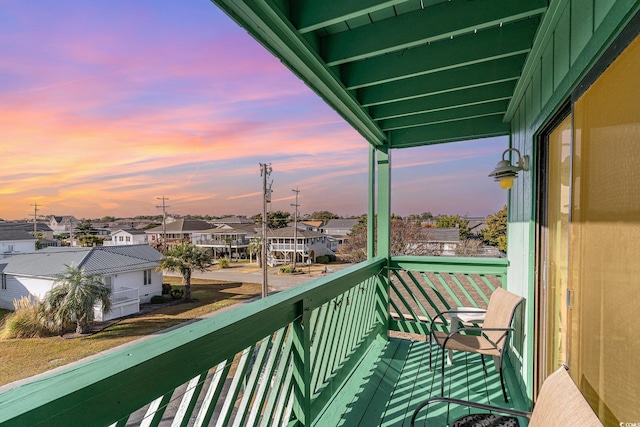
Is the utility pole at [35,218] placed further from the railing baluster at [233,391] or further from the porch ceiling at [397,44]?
the porch ceiling at [397,44]

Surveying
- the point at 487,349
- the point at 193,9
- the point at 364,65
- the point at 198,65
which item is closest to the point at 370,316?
the point at 487,349

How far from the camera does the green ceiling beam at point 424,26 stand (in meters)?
1.69

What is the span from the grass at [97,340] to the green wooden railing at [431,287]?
2480mm

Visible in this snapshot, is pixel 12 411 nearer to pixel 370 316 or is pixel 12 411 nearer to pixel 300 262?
pixel 300 262

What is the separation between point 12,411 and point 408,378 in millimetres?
2818

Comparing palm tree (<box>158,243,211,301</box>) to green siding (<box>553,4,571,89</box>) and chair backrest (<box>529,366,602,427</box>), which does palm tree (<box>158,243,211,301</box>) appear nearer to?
chair backrest (<box>529,366,602,427</box>)

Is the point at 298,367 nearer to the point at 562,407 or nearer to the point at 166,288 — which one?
the point at 166,288

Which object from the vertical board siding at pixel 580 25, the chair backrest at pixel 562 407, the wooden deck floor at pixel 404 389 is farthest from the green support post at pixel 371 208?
the chair backrest at pixel 562 407

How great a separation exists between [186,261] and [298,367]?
89cm

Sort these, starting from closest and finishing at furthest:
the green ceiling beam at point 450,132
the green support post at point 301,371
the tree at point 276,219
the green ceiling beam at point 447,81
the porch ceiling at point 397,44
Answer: the porch ceiling at point 397,44, the green support post at point 301,371, the green ceiling beam at point 447,81, the tree at point 276,219, the green ceiling beam at point 450,132

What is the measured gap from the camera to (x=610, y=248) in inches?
42.8

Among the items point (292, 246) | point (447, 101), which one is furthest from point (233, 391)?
point (447, 101)

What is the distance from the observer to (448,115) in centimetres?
328

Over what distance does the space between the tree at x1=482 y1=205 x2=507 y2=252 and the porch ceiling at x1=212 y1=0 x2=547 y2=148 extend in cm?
114
